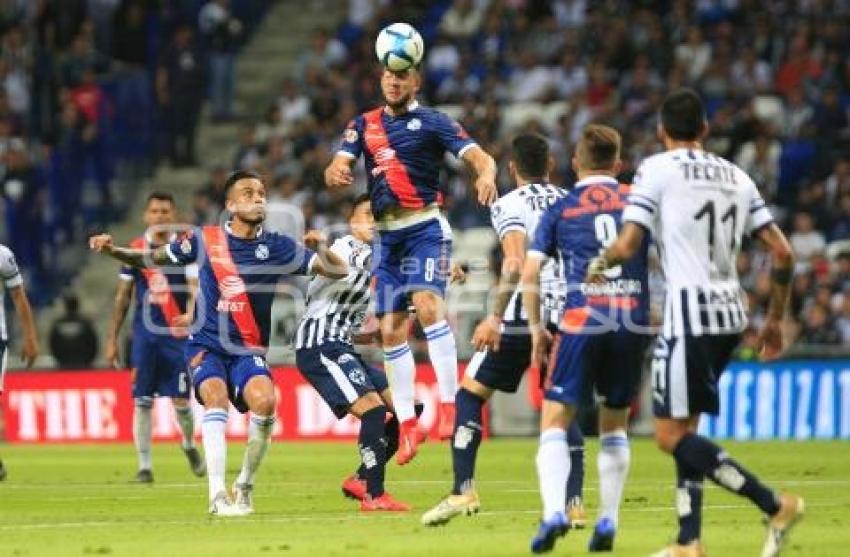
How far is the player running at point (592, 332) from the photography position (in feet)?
39.5

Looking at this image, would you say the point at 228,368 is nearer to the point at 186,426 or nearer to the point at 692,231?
the point at 692,231

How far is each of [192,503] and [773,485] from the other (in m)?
4.81

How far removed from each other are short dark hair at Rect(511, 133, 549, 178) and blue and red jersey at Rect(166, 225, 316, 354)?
255 centimetres

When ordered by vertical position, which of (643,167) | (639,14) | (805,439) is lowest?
(805,439)

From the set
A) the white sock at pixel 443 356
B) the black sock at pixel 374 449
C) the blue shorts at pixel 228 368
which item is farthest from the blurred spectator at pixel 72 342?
the white sock at pixel 443 356

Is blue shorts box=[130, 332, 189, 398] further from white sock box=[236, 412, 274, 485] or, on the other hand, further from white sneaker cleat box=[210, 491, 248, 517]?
white sneaker cleat box=[210, 491, 248, 517]

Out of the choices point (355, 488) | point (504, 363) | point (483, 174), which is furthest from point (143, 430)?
point (504, 363)

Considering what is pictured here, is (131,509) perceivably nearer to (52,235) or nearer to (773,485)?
(773,485)

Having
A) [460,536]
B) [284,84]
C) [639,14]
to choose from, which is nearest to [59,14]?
[284,84]

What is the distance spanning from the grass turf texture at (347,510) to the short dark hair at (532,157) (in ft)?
7.43

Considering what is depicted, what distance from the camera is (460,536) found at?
12984 millimetres

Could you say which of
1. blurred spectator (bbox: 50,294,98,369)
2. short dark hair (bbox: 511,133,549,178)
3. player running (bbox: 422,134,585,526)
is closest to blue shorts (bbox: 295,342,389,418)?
player running (bbox: 422,134,585,526)

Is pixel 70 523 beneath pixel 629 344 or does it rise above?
beneath

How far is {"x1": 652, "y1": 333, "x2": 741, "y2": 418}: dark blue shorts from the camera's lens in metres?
11.4
